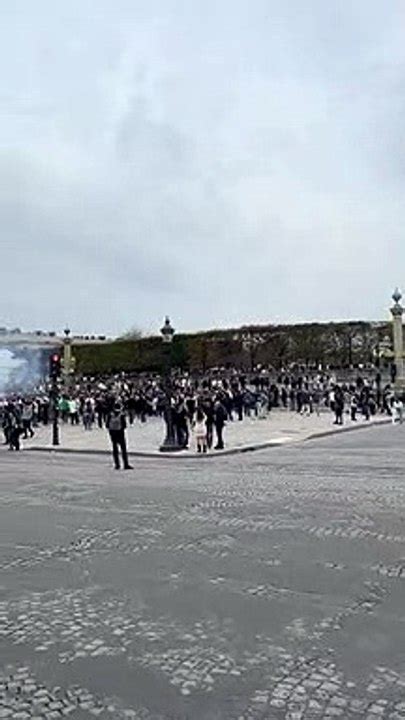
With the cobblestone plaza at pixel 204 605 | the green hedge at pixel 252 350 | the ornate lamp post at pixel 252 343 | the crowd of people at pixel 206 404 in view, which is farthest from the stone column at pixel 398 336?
the cobblestone plaza at pixel 204 605

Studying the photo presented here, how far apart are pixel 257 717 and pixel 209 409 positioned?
24.6 meters

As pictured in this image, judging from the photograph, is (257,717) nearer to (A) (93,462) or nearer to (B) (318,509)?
(B) (318,509)

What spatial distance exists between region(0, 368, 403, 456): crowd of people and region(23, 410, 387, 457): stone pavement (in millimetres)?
574

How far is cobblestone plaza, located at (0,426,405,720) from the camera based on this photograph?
5570 mm

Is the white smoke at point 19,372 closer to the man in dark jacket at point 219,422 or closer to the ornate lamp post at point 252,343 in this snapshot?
the ornate lamp post at point 252,343

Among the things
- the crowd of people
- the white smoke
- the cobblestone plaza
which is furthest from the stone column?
the cobblestone plaza

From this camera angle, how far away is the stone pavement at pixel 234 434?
1157 inches

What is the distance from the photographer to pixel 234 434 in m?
34.9

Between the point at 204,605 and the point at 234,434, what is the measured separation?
27119mm

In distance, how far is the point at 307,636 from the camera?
6.82 m

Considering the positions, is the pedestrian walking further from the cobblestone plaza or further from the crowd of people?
the cobblestone plaza

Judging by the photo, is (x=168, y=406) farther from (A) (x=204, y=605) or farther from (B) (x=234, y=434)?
(A) (x=204, y=605)

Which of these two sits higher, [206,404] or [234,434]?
[206,404]

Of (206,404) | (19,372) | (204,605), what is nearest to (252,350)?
(19,372)
